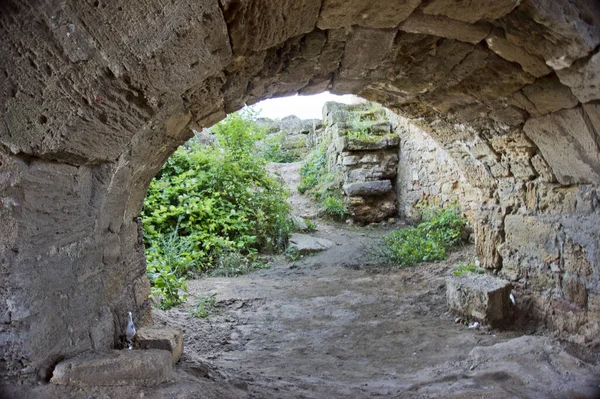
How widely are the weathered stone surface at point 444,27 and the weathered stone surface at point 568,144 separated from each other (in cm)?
82

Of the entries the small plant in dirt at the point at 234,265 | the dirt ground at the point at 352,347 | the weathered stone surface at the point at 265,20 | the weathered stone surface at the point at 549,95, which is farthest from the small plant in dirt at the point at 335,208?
the weathered stone surface at the point at 265,20

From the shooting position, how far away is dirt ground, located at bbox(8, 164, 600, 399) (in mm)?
2088

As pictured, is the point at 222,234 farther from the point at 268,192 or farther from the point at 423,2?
the point at 423,2

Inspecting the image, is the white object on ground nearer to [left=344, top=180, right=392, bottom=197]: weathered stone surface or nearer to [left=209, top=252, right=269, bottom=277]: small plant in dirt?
[left=209, top=252, right=269, bottom=277]: small plant in dirt

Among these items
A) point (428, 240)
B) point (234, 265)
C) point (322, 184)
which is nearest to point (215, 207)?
point (234, 265)

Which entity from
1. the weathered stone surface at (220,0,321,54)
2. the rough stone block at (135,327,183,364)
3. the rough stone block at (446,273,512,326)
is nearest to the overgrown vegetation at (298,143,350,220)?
the rough stone block at (446,273,512,326)

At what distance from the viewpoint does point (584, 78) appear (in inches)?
81.4

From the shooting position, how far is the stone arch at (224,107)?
1328 mm

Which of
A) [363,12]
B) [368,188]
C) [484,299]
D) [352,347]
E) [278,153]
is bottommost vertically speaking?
[352,347]

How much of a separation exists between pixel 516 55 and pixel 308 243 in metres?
4.98

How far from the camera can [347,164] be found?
8.68m

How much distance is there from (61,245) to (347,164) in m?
7.41

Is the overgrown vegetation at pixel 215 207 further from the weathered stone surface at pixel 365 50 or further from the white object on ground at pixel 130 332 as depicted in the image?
the weathered stone surface at pixel 365 50

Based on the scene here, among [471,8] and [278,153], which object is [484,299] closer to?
[471,8]
